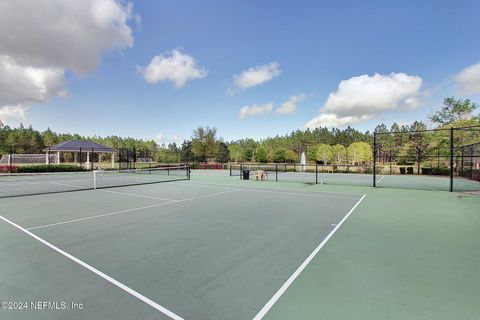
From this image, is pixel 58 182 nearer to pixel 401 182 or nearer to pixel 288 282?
pixel 288 282

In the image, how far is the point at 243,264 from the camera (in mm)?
3660

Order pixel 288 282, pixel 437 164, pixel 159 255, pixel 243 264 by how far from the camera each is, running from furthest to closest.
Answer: pixel 437 164, pixel 159 255, pixel 243 264, pixel 288 282

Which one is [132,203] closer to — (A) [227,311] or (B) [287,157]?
(A) [227,311]

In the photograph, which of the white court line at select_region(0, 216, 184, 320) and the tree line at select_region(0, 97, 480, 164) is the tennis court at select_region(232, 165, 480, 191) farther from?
the white court line at select_region(0, 216, 184, 320)

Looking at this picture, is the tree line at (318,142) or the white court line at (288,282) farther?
the tree line at (318,142)

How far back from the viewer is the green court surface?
8.39 ft

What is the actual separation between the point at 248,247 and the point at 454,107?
3394 cm

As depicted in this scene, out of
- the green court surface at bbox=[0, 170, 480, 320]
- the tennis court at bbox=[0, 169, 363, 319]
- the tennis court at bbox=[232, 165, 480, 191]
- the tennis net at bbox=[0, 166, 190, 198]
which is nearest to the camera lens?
the green court surface at bbox=[0, 170, 480, 320]

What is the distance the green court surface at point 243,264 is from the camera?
2.56 m

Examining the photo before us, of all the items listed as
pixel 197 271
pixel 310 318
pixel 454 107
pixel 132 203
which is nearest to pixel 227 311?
pixel 310 318

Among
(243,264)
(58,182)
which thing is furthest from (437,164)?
(58,182)

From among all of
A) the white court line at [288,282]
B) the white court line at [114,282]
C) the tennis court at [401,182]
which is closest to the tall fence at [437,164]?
the tennis court at [401,182]

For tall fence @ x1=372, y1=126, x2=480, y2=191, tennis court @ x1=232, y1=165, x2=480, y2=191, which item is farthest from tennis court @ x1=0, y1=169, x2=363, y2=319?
tall fence @ x1=372, y1=126, x2=480, y2=191

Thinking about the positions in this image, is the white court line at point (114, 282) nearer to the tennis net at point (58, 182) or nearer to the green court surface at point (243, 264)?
the green court surface at point (243, 264)
